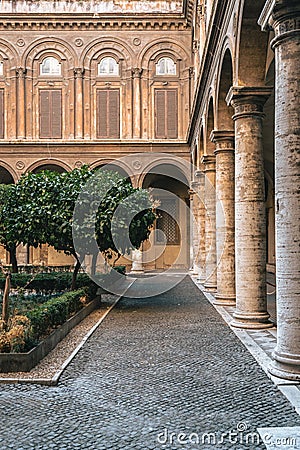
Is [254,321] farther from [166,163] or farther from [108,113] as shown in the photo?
[108,113]

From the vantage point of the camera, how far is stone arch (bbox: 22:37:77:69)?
Answer: 28.7m

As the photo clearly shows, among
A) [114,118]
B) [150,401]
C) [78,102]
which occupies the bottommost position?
[150,401]

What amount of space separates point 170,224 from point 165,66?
8.34 meters

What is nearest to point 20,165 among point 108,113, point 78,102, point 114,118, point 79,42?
point 78,102

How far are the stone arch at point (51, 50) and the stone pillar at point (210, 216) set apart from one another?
581 inches

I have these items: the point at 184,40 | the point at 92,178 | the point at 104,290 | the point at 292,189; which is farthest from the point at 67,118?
the point at 292,189

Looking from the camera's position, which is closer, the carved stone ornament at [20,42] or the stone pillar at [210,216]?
the stone pillar at [210,216]

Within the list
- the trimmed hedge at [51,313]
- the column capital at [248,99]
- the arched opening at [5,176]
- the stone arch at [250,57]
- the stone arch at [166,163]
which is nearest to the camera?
the trimmed hedge at [51,313]

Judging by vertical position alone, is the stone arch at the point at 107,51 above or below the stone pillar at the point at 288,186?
above

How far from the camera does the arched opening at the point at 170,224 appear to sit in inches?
1226

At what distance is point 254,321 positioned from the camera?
999 centimetres

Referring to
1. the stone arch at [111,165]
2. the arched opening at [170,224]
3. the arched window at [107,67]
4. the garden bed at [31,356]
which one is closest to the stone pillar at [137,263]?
the arched opening at [170,224]

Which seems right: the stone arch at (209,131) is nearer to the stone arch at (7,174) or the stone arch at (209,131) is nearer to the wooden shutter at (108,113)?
the wooden shutter at (108,113)

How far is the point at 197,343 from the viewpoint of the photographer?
9.20 metres
